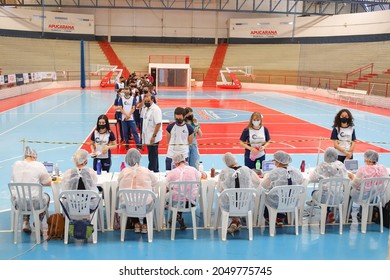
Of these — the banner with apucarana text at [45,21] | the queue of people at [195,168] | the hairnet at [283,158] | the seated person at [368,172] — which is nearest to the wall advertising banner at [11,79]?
the banner with apucarana text at [45,21]

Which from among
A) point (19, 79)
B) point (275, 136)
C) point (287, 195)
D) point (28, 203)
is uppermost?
point (19, 79)

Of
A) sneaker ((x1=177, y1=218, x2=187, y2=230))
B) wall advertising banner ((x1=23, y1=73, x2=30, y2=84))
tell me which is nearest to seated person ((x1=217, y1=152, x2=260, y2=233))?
sneaker ((x1=177, y1=218, x2=187, y2=230))

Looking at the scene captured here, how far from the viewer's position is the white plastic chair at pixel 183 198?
675 centimetres

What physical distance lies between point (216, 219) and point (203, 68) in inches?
1497

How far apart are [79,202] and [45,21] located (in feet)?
127

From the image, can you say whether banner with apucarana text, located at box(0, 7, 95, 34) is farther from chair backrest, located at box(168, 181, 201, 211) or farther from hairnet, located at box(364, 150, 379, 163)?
hairnet, located at box(364, 150, 379, 163)

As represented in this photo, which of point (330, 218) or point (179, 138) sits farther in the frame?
point (179, 138)

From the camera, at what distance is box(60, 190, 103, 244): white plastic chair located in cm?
642

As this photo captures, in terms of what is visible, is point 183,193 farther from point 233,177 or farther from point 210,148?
point 210,148

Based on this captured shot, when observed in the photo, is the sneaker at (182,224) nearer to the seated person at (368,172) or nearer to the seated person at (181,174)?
the seated person at (181,174)

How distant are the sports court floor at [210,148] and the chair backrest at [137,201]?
50 cm

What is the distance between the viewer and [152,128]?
33.0 feet

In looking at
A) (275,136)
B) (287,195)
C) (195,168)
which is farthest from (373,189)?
(275,136)

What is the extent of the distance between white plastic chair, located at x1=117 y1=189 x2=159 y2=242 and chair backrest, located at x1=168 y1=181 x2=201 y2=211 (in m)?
0.31
